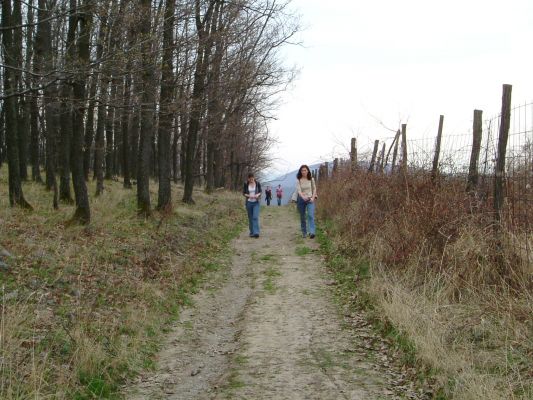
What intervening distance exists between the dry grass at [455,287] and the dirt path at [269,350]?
0.49m

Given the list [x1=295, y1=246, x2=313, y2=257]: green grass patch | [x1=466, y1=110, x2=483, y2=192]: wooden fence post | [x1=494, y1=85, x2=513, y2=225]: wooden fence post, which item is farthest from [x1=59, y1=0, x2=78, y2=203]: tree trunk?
[x1=466, y1=110, x2=483, y2=192]: wooden fence post

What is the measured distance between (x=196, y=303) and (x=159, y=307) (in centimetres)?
88

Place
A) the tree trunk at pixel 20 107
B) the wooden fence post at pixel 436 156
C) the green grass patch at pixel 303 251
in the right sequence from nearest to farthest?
the wooden fence post at pixel 436 156, the green grass patch at pixel 303 251, the tree trunk at pixel 20 107

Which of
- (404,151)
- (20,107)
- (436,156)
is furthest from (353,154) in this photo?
(20,107)

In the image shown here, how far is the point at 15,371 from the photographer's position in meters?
4.36

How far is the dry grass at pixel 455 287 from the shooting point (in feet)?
15.2

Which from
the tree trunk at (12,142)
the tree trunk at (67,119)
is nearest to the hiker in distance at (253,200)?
the tree trunk at (67,119)

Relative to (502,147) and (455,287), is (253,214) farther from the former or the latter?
(455,287)

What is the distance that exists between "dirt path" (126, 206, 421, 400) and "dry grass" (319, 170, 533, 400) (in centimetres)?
49

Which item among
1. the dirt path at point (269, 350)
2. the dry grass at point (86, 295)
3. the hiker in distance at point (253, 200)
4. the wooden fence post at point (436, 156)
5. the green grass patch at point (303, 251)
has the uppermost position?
the wooden fence post at point (436, 156)

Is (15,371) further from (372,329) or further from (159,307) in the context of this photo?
(372,329)

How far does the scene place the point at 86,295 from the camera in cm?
677

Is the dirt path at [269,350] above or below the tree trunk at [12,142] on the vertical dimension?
below

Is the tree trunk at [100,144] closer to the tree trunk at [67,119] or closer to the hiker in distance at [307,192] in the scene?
the tree trunk at [67,119]
